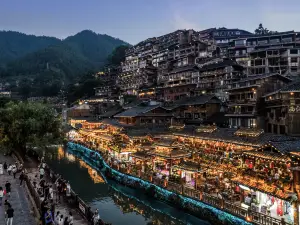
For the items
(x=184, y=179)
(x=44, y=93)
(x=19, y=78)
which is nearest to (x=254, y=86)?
(x=184, y=179)

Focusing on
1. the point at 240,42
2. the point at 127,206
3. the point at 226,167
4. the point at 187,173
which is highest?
the point at 240,42

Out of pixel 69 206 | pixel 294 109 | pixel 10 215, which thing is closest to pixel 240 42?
pixel 294 109

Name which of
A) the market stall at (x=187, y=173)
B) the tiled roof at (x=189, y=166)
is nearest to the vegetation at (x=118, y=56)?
the market stall at (x=187, y=173)

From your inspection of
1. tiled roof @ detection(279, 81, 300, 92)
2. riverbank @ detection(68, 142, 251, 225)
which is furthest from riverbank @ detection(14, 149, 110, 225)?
tiled roof @ detection(279, 81, 300, 92)

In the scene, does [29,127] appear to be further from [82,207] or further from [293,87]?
[293,87]

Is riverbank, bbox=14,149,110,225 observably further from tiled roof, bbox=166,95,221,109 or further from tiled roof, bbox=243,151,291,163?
tiled roof, bbox=166,95,221,109

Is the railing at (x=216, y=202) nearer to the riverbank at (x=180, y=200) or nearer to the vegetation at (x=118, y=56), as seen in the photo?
the riverbank at (x=180, y=200)

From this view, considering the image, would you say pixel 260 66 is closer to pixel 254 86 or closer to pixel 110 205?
pixel 254 86
